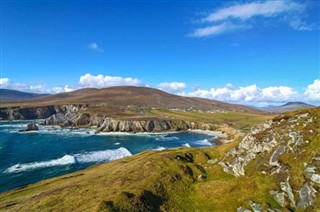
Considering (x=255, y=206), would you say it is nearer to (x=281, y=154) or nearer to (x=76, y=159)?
(x=281, y=154)

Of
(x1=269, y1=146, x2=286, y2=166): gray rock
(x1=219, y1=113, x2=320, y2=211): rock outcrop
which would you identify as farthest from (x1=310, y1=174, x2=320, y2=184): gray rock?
(x1=269, y1=146, x2=286, y2=166): gray rock

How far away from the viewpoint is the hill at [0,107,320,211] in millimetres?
31172

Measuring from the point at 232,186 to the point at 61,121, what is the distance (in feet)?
600

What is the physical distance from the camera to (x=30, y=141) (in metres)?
125

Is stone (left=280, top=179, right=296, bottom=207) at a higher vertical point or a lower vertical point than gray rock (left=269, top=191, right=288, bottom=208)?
higher

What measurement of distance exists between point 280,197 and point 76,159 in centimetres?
7097

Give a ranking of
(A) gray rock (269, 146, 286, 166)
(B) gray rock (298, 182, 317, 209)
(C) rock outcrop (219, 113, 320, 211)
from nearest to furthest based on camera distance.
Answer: (B) gray rock (298, 182, 317, 209), (C) rock outcrop (219, 113, 320, 211), (A) gray rock (269, 146, 286, 166)

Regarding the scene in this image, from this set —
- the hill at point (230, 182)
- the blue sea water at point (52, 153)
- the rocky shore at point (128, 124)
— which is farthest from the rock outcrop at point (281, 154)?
the rocky shore at point (128, 124)

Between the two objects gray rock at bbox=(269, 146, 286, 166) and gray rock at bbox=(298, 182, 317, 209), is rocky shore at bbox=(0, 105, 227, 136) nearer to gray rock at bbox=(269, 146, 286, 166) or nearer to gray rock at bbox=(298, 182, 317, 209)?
gray rock at bbox=(269, 146, 286, 166)

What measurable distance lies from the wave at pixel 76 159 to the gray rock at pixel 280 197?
64.8m

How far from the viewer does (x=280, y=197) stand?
31281 millimetres

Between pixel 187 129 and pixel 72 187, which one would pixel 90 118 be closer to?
pixel 187 129

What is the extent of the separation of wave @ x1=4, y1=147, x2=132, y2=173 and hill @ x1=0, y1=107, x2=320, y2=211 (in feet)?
113

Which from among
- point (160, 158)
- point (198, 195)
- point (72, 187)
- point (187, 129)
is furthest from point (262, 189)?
point (187, 129)
